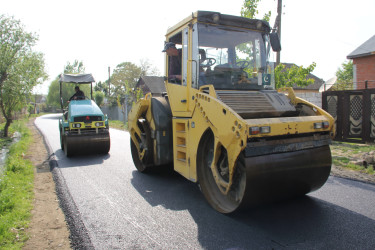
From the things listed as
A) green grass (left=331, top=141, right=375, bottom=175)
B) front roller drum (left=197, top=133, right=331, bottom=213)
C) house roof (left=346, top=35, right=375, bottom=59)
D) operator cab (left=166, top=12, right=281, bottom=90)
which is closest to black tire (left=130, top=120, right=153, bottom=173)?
operator cab (left=166, top=12, right=281, bottom=90)

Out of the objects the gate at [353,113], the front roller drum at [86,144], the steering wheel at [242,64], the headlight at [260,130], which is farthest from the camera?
the gate at [353,113]

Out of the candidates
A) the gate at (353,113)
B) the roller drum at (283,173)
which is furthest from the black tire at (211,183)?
the gate at (353,113)

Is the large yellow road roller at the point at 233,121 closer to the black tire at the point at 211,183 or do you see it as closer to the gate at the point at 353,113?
the black tire at the point at 211,183

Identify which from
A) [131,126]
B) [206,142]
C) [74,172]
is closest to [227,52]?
[206,142]

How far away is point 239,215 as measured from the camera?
13.1 feet

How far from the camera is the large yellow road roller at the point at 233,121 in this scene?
355 centimetres

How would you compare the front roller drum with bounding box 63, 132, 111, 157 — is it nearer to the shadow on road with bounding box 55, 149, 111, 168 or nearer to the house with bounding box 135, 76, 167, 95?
the shadow on road with bounding box 55, 149, 111, 168

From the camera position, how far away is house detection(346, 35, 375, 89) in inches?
673

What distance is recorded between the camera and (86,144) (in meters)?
8.77

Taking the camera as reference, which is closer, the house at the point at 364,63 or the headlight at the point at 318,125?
the headlight at the point at 318,125

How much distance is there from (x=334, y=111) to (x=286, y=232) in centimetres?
856

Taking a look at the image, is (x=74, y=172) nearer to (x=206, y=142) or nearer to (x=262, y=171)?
(x=206, y=142)

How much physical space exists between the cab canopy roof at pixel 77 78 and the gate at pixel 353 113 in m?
8.49

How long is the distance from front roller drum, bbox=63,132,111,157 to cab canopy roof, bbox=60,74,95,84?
8.36 ft
